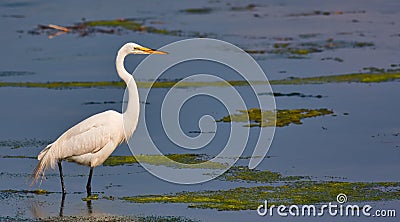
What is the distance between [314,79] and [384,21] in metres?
6.61

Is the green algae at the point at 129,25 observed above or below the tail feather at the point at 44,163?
above

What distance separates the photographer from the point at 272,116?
14328 millimetres

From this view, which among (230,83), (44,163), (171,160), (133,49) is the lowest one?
(44,163)

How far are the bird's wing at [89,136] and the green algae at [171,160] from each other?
3.53ft

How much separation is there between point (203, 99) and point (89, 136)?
17.5 ft

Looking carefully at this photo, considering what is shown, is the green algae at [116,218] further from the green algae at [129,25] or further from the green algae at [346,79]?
the green algae at [129,25]

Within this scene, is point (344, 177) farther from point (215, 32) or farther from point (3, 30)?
point (3, 30)

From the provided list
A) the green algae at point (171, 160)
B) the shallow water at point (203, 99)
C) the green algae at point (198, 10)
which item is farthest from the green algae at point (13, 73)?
the green algae at point (198, 10)

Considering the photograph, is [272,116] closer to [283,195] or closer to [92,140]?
[92,140]

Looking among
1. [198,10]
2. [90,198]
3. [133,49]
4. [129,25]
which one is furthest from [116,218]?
[198,10]

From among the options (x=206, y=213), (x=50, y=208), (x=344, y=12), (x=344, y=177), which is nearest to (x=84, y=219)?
(x=50, y=208)

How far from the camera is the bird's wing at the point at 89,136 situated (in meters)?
10.5

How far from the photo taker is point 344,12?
82.3 ft

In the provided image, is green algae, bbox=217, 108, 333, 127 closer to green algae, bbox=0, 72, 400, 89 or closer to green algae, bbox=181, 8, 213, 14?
green algae, bbox=0, 72, 400, 89
